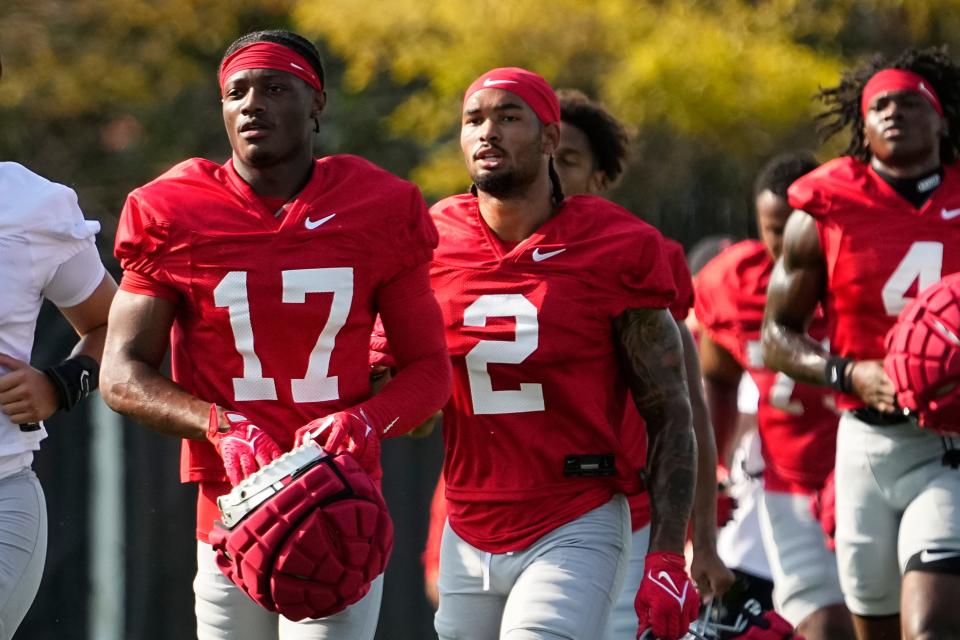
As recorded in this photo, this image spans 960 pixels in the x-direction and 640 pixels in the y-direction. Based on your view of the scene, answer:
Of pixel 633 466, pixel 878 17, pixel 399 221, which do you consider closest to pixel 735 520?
pixel 633 466

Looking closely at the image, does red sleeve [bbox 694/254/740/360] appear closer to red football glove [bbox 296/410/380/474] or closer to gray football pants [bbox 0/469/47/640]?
red football glove [bbox 296/410/380/474]

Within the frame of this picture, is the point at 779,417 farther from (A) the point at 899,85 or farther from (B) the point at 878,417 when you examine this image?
(A) the point at 899,85

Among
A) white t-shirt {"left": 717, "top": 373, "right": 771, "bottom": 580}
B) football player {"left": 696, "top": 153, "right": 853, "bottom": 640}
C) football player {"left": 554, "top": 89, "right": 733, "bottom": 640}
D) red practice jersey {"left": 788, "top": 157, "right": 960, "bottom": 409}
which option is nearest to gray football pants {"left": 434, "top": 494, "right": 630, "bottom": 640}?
football player {"left": 554, "top": 89, "right": 733, "bottom": 640}

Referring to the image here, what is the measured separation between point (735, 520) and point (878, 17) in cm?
1192

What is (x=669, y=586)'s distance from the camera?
15.3 ft

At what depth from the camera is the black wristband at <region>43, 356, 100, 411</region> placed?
4.66m

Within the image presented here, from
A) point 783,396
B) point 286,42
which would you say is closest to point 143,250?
point 286,42

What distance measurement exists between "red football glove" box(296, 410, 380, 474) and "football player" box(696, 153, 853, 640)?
2.88 m

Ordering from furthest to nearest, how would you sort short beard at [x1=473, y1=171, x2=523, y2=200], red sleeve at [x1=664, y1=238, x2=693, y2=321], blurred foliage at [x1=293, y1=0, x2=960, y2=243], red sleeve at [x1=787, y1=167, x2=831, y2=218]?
blurred foliage at [x1=293, y1=0, x2=960, y2=243], red sleeve at [x1=787, y1=167, x2=831, y2=218], red sleeve at [x1=664, y1=238, x2=693, y2=321], short beard at [x1=473, y1=171, x2=523, y2=200]

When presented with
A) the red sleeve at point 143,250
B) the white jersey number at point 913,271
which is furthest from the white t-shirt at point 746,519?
the red sleeve at point 143,250

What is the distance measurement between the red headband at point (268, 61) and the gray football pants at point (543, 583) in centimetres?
138

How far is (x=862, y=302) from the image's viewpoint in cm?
585

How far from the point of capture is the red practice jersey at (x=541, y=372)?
4.95 m

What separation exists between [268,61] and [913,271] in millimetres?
2353
